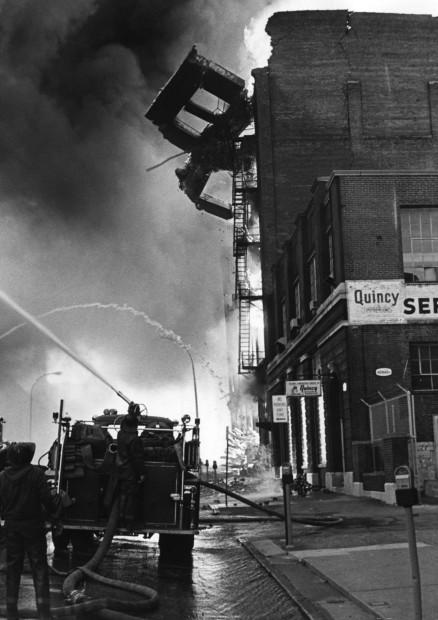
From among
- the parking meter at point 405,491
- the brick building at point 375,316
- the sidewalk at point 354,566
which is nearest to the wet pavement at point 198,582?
the sidewalk at point 354,566

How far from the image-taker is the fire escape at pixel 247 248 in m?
52.2

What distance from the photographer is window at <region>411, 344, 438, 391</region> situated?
2541 cm

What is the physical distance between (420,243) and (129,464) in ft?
57.7

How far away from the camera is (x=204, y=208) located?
59250mm

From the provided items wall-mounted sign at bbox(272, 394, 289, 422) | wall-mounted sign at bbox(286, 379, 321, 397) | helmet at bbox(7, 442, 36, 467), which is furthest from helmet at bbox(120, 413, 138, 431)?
wall-mounted sign at bbox(286, 379, 321, 397)

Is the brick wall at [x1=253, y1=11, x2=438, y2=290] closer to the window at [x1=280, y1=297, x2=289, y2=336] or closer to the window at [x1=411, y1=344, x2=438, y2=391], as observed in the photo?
the window at [x1=280, y1=297, x2=289, y2=336]

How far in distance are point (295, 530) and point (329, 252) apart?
51.4 ft

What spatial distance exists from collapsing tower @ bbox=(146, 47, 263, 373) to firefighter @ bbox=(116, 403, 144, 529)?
39.6 metres

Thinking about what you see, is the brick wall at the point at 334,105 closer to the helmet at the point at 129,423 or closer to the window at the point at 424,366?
the window at the point at 424,366

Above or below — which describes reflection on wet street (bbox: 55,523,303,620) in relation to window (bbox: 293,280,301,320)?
below

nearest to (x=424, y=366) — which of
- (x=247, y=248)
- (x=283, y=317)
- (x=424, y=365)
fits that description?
(x=424, y=365)

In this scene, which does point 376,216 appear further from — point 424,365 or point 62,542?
point 62,542

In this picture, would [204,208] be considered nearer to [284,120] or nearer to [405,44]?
[284,120]

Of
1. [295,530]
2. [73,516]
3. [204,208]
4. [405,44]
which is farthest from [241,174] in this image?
[73,516]
